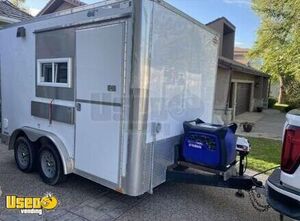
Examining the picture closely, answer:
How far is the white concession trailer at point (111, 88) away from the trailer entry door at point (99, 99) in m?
0.01

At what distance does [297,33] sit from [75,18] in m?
19.8

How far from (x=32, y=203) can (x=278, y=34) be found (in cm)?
2415

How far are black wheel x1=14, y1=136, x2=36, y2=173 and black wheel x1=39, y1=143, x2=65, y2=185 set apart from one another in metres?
0.30

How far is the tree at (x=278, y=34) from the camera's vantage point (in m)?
20.7

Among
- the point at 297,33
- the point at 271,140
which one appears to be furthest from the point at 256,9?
the point at 271,140

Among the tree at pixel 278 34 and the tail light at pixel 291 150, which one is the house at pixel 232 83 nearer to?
the tree at pixel 278 34

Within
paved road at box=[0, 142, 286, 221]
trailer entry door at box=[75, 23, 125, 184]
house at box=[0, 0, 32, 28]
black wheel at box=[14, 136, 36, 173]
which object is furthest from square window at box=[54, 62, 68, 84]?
house at box=[0, 0, 32, 28]

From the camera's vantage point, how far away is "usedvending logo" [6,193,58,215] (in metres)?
3.99

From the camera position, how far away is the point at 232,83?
16.6m

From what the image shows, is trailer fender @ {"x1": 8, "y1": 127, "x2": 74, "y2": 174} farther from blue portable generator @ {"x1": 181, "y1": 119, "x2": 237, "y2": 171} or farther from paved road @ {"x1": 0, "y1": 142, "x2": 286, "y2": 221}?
blue portable generator @ {"x1": 181, "y1": 119, "x2": 237, "y2": 171}

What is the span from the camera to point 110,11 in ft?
11.9

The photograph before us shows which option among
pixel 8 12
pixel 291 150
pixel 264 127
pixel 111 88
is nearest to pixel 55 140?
pixel 111 88

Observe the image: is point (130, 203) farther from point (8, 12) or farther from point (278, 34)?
point (278, 34)

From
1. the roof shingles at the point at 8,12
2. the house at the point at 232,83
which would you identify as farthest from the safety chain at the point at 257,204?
the roof shingles at the point at 8,12
